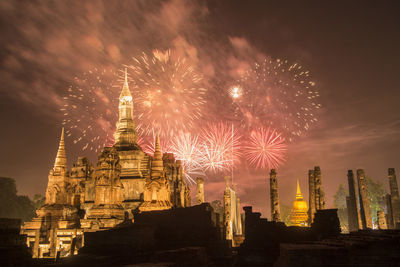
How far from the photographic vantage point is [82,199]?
3294cm

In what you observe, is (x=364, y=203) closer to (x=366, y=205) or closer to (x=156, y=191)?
(x=366, y=205)

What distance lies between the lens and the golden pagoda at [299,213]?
5044cm

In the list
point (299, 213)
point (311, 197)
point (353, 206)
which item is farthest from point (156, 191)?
point (299, 213)

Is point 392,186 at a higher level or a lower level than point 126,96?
lower

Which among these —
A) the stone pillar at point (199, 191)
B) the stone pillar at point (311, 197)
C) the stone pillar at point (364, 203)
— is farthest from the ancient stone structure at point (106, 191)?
the stone pillar at point (364, 203)

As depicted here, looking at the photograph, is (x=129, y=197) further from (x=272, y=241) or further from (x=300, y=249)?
(x=300, y=249)

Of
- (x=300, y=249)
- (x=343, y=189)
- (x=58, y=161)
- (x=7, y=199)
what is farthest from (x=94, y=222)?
(x=343, y=189)

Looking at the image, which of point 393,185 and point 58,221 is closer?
point 58,221

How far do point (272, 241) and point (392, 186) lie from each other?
107ft

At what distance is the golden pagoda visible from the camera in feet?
165

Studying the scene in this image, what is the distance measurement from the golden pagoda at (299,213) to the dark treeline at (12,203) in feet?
150

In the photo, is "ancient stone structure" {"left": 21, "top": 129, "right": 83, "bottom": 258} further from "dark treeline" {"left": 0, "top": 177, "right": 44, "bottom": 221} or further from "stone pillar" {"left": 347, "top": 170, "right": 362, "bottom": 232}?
"stone pillar" {"left": 347, "top": 170, "right": 362, "bottom": 232}

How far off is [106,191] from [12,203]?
43.5 m

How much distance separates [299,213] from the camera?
174 ft
